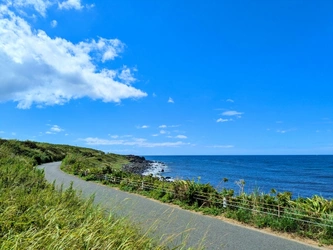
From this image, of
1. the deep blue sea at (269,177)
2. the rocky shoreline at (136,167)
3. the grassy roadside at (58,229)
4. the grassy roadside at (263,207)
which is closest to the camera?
the grassy roadside at (58,229)

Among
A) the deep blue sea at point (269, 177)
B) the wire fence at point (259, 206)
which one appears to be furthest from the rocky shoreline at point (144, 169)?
the wire fence at point (259, 206)

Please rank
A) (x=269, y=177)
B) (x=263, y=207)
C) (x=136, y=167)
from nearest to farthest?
1. (x=263, y=207)
2. (x=269, y=177)
3. (x=136, y=167)

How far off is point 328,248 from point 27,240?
709cm

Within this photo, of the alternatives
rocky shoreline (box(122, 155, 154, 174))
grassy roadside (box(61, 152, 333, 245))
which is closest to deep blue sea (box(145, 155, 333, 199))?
grassy roadside (box(61, 152, 333, 245))

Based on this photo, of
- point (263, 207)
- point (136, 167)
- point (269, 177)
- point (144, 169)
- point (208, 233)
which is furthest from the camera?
point (136, 167)

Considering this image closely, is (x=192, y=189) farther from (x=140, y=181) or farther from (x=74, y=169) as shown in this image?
(x=74, y=169)

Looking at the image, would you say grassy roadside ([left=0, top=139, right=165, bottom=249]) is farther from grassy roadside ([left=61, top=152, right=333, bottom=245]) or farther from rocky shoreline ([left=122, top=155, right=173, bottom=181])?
rocky shoreline ([left=122, top=155, right=173, bottom=181])

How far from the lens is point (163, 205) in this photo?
11.7 metres

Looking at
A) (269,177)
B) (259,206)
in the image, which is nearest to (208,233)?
(259,206)

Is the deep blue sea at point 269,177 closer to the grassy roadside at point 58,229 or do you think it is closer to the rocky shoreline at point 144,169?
the rocky shoreline at point 144,169

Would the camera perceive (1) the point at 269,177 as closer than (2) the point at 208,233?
No

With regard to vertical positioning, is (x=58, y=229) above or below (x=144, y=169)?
above

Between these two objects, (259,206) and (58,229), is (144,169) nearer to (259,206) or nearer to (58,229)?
(259,206)

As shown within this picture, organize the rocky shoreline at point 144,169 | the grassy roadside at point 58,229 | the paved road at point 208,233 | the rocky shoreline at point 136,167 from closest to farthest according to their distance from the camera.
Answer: the grassy roadside at point 58,229
the paved road at point 208,233
the rocky shoreline at point 144,169
the rocky shoreline at point 136,167
